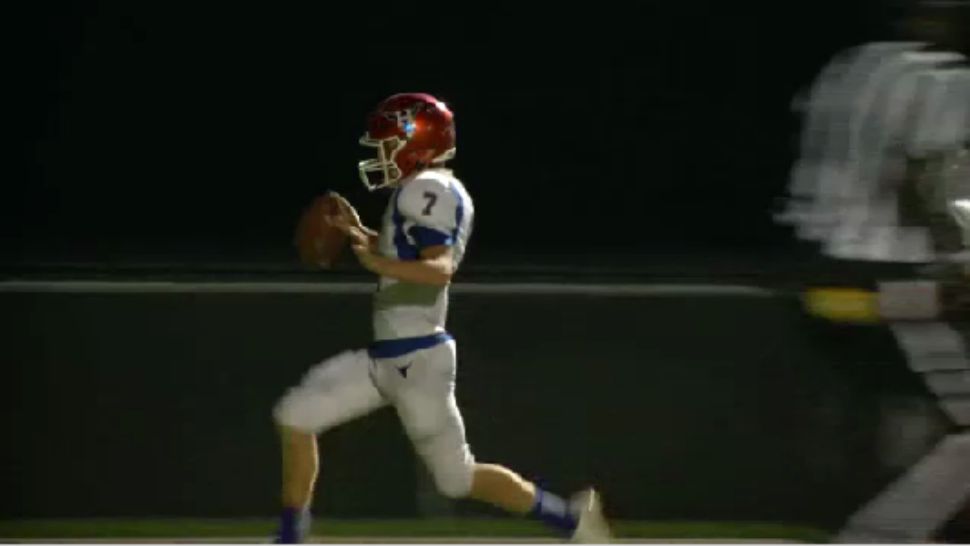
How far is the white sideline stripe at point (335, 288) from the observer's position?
6930mm

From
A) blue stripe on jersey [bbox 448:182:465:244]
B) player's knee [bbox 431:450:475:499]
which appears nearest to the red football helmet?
blue stripe on jersey [bbox 448:182:465:244]

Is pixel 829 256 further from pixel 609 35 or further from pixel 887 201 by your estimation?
pixel 609 35

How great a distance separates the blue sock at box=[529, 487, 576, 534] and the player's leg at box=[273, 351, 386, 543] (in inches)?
26.8

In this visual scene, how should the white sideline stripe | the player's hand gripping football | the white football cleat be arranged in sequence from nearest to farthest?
the player's hand gripping football < the white football cleat < the white sideline stripe

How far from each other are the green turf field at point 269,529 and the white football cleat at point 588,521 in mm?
324

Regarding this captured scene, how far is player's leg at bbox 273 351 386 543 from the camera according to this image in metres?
6.29

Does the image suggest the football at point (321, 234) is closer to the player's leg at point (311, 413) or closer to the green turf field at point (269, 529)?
the player's leg at point (311, 413)

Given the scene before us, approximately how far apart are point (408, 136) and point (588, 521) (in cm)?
162

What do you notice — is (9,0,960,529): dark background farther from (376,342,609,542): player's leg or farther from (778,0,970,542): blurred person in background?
(376,342,609,542): player's leg

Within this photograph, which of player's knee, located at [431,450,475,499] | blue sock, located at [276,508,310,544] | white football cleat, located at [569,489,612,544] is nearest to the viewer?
player's knee, located at [431,450,475,499]

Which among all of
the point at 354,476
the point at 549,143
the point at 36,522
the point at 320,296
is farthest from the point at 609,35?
the point at 36,522

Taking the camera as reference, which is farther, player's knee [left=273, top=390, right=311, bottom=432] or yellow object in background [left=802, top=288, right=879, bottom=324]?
yellow object in background [left=802, top=288, right=879, bottom=324]

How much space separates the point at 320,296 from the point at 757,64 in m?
1.94

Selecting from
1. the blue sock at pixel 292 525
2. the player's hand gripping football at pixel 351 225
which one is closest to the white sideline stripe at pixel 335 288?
the player's hand gripping football at pixel 351 225
